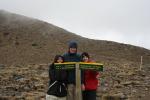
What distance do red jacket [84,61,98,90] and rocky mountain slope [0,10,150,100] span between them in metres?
5.43

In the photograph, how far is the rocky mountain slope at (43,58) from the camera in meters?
21.3

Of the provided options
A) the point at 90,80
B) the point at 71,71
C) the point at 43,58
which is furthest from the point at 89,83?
the point at 43,58

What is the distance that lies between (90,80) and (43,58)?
34.5 meters

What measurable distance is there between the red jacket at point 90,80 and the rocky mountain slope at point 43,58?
5.43 m

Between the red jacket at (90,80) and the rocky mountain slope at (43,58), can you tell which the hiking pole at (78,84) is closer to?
the red jacket at (90,80)

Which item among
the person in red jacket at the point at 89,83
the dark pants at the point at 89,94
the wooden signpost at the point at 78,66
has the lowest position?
the dark pants at the point at 89,94

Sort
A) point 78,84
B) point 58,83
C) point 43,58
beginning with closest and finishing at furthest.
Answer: point 78,84
point 58,83
point 43,58

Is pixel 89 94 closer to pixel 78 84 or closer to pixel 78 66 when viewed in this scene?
pixel 78 84

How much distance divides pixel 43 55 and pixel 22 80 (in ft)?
73.7

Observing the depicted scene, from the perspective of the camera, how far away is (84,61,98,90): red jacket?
11.0 metres

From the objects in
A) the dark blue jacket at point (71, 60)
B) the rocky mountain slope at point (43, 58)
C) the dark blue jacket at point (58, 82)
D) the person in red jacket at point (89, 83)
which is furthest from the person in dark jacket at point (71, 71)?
the rocky mountain slope at point (43, 58)

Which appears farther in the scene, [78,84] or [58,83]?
[58,83]

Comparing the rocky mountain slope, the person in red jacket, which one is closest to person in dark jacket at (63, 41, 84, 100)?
the person in red jacket

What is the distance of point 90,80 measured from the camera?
36.2ft
